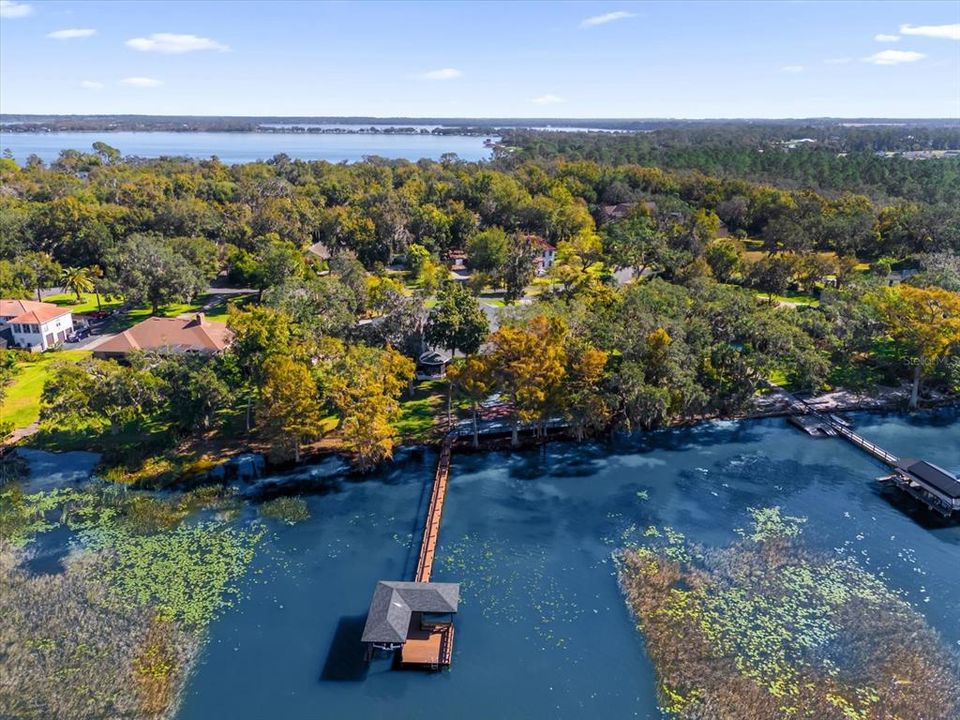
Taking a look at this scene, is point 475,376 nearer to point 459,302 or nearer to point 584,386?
point 584,386

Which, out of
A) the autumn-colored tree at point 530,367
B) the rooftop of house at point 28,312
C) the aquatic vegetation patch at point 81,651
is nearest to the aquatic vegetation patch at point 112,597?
the aquatic vegetation patch at point 81,651

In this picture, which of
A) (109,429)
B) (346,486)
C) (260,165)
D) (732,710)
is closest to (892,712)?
(732,710)

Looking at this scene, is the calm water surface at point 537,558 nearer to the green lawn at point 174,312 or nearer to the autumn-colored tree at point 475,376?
the autumn-colored tree at point 475,376

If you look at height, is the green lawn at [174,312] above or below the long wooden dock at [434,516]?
above

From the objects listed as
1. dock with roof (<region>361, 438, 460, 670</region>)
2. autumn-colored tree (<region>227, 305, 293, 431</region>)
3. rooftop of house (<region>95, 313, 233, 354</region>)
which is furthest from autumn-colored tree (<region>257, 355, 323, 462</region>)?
rooftop of house (<region>95, 313, 233, 354</region>)

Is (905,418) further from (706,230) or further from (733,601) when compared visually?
(706,230)

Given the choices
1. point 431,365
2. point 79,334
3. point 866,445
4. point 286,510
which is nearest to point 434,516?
point 286,510
